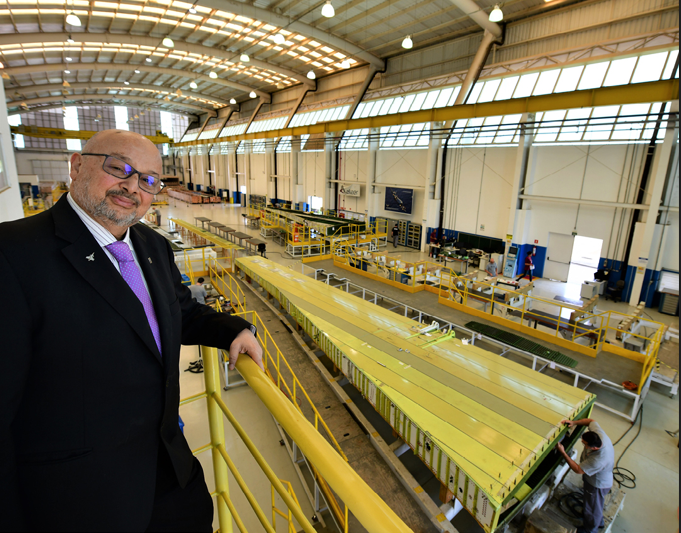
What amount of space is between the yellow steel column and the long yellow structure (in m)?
3.31

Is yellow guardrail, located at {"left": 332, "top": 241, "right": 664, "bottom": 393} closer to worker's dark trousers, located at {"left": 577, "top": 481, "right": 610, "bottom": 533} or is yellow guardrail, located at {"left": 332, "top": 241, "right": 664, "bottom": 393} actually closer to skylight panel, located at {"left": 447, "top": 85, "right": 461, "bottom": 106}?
worker's dark trousers, located at {"left": 577, "top": 481, "right": 610, "bottom": 533}

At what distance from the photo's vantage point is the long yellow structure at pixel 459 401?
4.41 meters

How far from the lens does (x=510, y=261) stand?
18.4 metres

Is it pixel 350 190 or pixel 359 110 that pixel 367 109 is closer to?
pixel 359 110

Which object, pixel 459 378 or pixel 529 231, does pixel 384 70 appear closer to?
pixel 529 231

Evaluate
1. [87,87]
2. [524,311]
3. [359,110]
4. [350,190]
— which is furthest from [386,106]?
[87,87]

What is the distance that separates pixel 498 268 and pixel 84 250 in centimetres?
1994

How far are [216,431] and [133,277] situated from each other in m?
1.01

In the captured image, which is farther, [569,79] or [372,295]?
[569,79]

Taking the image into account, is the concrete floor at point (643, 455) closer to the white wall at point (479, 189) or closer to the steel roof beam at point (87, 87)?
the white wall at point (479, 189)

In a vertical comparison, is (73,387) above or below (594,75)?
below

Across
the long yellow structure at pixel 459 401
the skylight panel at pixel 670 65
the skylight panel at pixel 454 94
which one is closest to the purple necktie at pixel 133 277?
the long yellow structure at pixel 459 401

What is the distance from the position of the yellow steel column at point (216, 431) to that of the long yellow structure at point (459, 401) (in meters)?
3.31

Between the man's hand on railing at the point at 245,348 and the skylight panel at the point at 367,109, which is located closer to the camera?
the man's hand on railing at the point at 245,348
